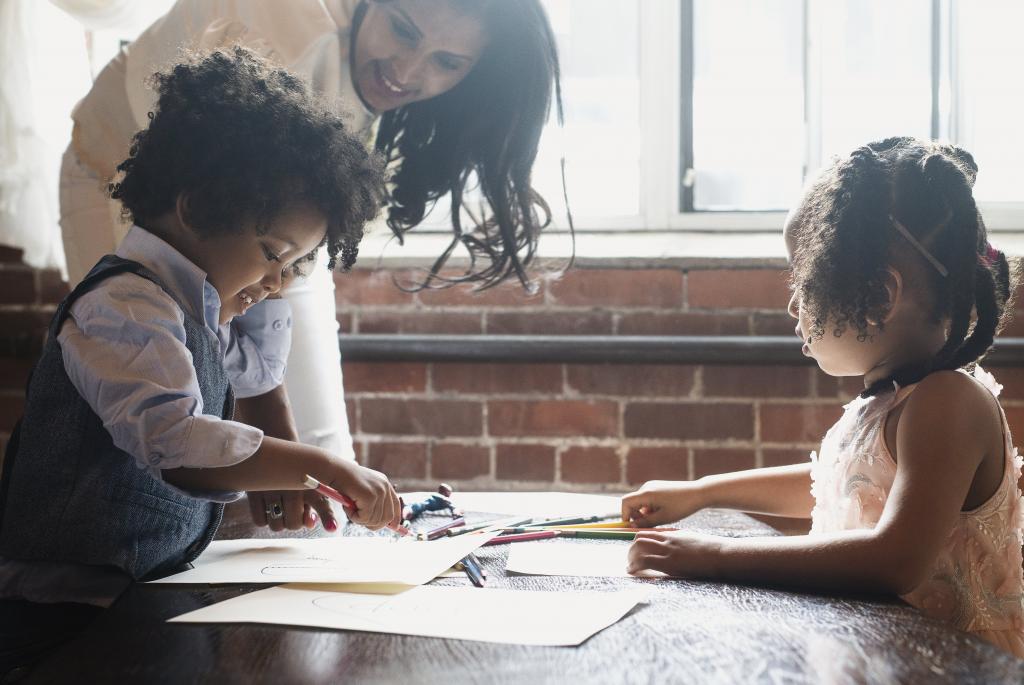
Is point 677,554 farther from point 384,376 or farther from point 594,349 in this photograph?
point 384,376

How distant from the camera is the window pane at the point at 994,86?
235cm

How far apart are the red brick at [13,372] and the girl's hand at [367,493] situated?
1748 millimetres

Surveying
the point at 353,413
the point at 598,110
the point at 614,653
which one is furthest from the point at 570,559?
the point at 598,110

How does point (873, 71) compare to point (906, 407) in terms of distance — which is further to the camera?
point (873, 71)

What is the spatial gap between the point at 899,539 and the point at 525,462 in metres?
1.44

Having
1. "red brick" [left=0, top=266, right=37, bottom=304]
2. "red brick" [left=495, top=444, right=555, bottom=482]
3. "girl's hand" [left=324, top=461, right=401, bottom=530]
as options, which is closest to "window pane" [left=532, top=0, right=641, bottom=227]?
"red brick" [left=495, top=444, right=555, bottom=482]

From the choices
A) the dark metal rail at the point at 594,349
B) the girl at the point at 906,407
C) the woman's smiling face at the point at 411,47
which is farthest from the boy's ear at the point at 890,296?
the dark metal rail at the point at 594,349

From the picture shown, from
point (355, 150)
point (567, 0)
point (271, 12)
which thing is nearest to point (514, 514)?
point (355, 150)

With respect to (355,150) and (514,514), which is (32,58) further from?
(514,514)

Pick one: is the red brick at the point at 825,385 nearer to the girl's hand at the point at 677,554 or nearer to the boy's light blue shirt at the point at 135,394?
the girl's hand at the point at 677,554

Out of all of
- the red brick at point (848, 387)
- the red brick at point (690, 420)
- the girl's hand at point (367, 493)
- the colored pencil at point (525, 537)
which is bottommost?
the red brick at point (690, 420)

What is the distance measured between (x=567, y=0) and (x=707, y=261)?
0.81m

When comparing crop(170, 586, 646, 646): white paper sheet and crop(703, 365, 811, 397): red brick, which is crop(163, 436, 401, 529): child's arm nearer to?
crop(170, 586, 646, 646): white paper sheet

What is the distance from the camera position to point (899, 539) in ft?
2.79
